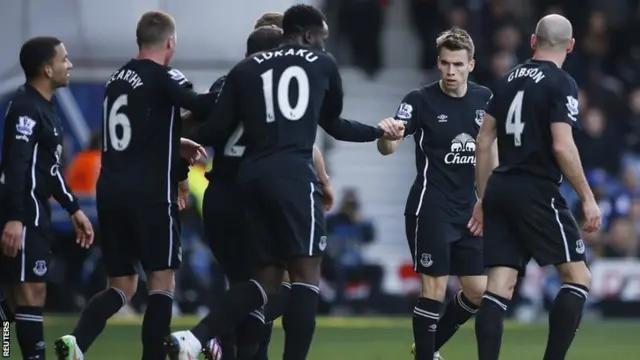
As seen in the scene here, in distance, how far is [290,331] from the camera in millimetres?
9164

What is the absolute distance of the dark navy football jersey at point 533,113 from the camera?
31.6 feet

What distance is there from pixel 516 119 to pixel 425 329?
1829 mm

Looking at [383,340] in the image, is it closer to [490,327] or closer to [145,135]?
[490,327]

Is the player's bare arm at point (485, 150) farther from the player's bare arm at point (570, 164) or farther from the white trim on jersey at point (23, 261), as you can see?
the white trim on jersey at point (23, 261)

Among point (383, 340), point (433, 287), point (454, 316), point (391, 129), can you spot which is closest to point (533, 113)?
point (391, 129)

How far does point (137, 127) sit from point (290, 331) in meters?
1.74

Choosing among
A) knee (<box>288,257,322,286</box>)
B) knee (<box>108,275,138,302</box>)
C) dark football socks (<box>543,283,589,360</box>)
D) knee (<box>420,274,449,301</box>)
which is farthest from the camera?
knee (<box>420,274,449,301</box>)

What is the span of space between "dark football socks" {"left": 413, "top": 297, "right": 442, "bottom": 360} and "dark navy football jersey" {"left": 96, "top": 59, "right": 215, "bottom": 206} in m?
2.06

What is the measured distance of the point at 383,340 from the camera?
15164 mm

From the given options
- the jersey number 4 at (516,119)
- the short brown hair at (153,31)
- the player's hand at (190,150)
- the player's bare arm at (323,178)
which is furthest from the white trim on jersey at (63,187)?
the jersey number 4 at (516,119)

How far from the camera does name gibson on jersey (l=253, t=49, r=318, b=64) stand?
9344mm

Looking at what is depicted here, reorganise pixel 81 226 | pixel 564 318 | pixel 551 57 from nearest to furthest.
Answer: pixel 564 318
pixel 551 57
pixel 81 226

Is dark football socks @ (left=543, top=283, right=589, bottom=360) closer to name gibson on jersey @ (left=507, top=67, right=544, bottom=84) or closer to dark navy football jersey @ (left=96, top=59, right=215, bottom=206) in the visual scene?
name gibson on jersey @ (left=507, top=67, right=544, bottom=84)

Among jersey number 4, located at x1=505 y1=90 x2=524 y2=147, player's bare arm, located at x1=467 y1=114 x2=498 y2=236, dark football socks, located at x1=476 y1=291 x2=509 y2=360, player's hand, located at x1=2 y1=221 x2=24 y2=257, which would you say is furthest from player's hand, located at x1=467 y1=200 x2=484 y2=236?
player's hand, located at x1=2 y1=221 x2=24 y2=257
